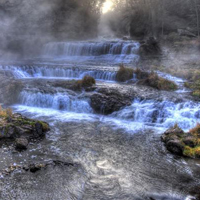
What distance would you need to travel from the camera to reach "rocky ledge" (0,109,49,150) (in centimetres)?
865

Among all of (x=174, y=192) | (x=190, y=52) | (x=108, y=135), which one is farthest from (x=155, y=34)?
(x=174, y=192)

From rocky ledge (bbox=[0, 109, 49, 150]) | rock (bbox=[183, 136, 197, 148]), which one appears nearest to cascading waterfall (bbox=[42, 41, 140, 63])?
rock (bbox=[183, 136, 197, 148])

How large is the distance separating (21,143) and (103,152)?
300cm

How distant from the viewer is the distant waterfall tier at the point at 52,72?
1884cm

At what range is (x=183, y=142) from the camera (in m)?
8.70

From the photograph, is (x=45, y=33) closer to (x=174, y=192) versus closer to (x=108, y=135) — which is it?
(x=108, y=135)

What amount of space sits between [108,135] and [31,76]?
41.8 feet

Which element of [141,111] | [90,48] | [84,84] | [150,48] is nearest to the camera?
[141,111]

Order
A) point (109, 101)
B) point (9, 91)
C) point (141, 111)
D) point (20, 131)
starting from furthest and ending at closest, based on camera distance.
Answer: point (9, 91)
point (109, 101)
point (141, 111)
point (20, 131)

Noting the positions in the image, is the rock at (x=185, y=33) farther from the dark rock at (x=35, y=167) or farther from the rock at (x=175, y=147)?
the dark rock at (x=35, y=167)

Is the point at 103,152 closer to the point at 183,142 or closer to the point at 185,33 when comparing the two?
the point at 183,142

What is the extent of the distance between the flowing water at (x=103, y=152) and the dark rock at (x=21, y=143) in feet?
0.97

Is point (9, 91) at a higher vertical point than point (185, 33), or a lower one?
lower

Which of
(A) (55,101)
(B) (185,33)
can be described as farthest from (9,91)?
(B) (185,33)
